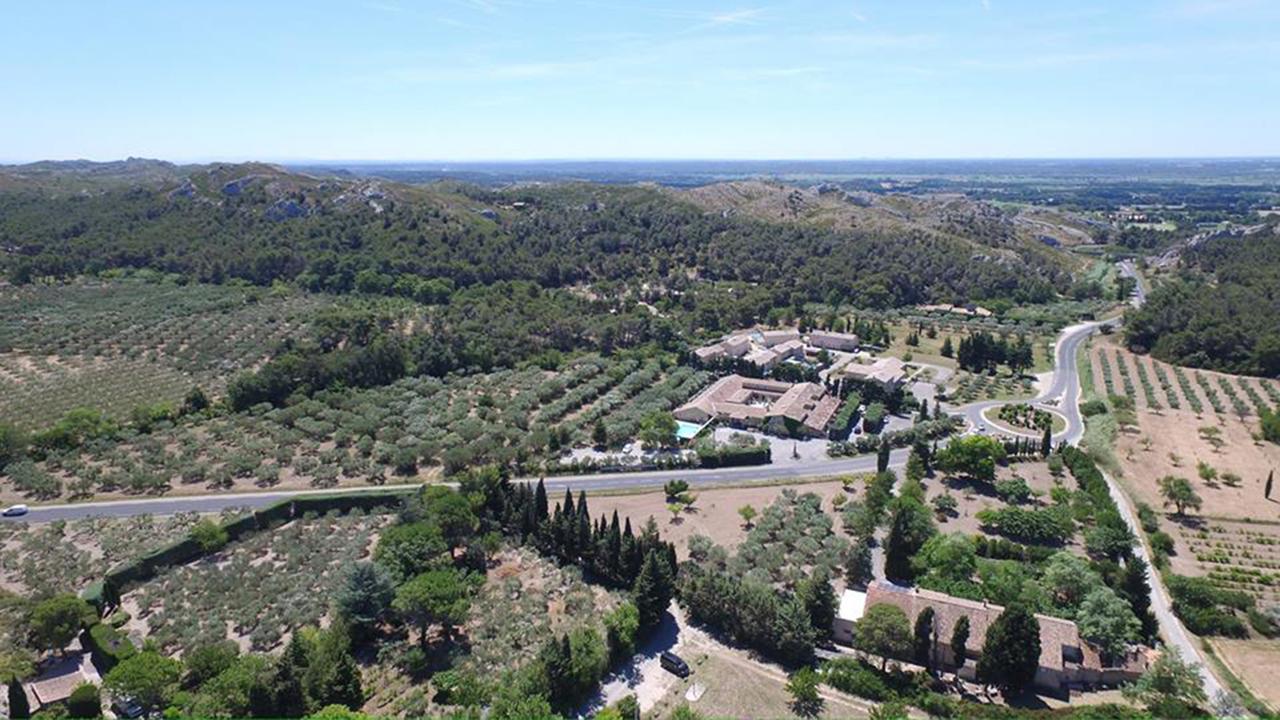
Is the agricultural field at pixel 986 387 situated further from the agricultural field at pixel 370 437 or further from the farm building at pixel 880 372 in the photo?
the agricultural field at pixel 370 437

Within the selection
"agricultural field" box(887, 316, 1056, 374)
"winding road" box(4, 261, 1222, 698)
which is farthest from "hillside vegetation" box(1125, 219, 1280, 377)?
"winding road" box(4, 261, 1222, 698)

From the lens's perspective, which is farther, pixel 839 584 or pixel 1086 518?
pixel 1086 518

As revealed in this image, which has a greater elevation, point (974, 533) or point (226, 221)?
point (226, 221)

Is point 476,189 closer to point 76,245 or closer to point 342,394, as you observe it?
point 76,245

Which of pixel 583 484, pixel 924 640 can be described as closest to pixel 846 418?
pixel 583 484

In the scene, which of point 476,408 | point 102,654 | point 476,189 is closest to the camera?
point 102,654

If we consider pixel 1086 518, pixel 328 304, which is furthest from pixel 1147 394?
pixel 328 304
